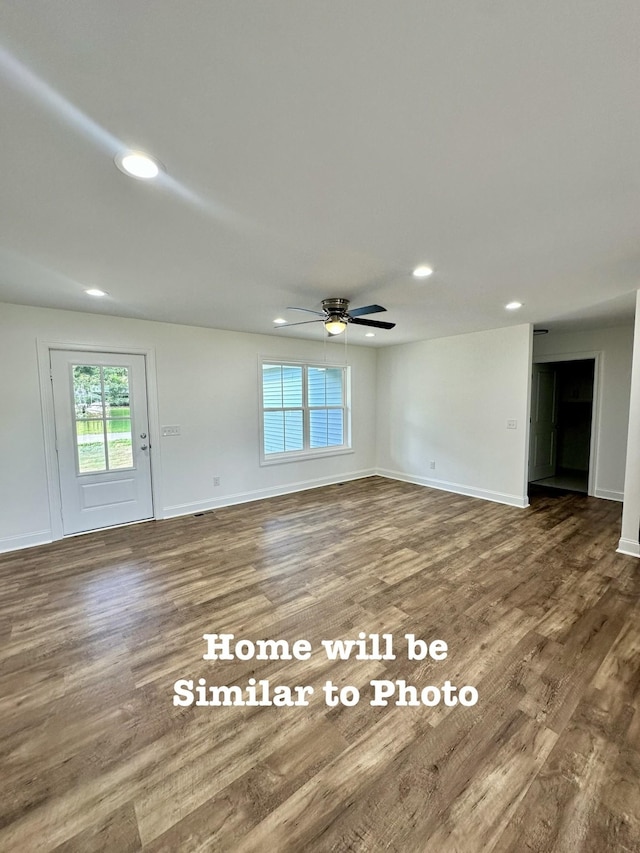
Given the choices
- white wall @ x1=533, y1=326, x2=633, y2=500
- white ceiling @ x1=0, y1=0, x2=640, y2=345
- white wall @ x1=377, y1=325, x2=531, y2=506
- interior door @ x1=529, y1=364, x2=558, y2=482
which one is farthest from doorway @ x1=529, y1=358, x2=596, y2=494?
white ceiling @ x1=0, y1=0, x2=640, y2=345

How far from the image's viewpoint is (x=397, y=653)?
2094 millimetres

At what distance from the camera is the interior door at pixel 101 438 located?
3846 millimetres

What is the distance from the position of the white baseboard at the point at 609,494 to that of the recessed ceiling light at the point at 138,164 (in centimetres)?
635

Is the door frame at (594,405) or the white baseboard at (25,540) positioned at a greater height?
the door frame at (594,405)

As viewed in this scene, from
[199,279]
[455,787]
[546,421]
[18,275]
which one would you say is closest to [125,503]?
[18,275]

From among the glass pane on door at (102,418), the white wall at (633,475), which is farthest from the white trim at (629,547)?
the glass pane on door at (102,418)

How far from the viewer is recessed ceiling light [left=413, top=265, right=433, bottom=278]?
8.48 ft

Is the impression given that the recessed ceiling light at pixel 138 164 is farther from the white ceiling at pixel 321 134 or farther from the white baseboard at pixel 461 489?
the white baseboard at pixel 461 489

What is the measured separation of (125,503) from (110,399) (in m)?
1.24

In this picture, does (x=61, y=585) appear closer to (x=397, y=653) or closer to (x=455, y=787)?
(x=397, y=653)

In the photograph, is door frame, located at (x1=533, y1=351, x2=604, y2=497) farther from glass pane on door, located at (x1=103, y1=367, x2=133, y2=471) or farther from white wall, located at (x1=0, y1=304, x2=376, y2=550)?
glass pane on door, located at (x1=103, y1=367, x2=133, y2=471)

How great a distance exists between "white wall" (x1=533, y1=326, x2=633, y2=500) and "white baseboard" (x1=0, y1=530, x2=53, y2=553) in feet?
23.3

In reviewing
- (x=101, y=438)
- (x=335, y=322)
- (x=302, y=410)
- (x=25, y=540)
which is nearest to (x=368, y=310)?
(x=335, y=322)

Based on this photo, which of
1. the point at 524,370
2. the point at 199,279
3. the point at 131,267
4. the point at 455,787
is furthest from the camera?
the point at 524,370
